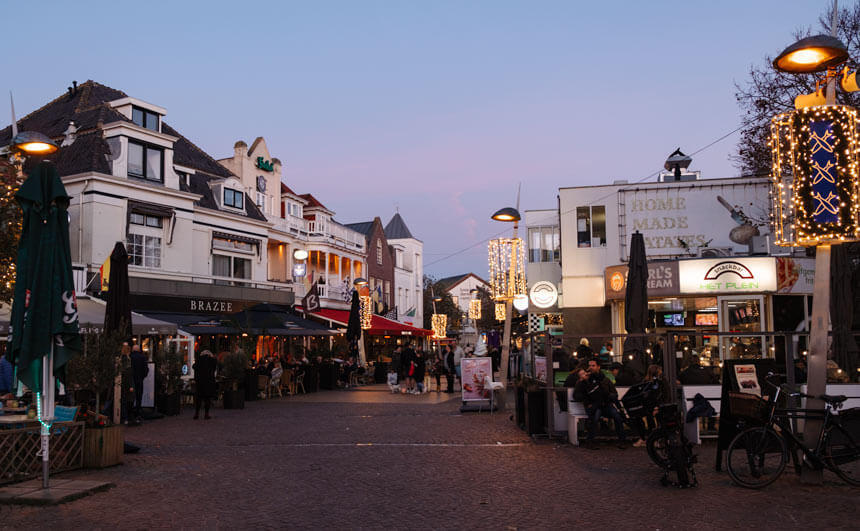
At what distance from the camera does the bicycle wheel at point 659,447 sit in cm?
855

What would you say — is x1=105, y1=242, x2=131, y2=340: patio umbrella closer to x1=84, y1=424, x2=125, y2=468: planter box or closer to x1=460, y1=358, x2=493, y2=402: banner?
x1=84, y1=424, x2=125, y2=468: planter box

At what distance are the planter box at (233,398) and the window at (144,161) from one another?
11.7 m

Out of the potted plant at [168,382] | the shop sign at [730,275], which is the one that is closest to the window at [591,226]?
the shop sign at [730,275]

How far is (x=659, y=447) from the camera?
913cm

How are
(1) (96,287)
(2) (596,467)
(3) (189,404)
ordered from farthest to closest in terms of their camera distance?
1. (1) (96,287)
2. (3) (189,404)
3. (2) (596,467)

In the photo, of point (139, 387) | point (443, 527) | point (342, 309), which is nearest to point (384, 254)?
point (342, 309)

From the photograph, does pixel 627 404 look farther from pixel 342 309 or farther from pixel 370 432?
pixel 342 309

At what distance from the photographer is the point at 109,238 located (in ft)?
84.5

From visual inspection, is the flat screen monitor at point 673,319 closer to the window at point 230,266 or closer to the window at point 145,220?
the window at point 230,266

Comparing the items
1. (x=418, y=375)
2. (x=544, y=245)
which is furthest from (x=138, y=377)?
(x=544, y=245)

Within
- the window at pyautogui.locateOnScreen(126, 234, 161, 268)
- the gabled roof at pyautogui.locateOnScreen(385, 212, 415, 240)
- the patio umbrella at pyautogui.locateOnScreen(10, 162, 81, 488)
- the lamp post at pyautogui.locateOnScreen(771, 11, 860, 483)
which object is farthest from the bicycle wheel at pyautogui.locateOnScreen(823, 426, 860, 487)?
the gabled roof at pyautogui.locateOnScreen(385, 212, 415, 240)

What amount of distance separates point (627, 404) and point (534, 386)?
2.77 m

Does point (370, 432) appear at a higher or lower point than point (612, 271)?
lower

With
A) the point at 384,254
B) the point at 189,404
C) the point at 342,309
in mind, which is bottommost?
the point at 189,404
